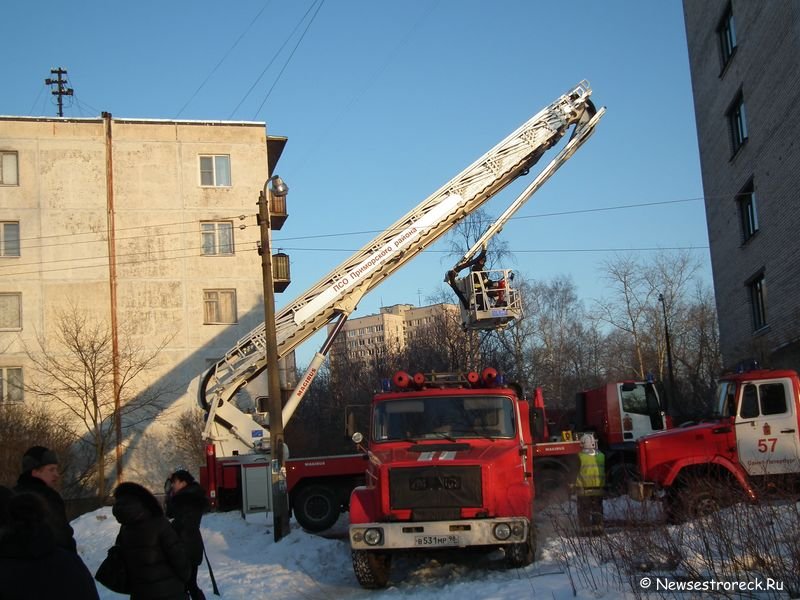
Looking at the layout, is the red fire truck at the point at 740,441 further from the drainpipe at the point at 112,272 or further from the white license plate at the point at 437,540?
the drainpipe at the point at 112,272

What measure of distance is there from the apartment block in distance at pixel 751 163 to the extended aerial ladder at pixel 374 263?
5381 mm

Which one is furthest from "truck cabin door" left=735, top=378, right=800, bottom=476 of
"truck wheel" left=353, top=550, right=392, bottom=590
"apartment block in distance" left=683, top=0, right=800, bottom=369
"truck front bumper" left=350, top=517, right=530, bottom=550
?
"apartment block in distance" left=683, top=0, right=800, bottom=369

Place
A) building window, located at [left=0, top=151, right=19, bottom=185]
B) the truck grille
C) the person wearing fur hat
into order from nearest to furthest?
the person wearing fur hat → the truck grille → building window, located at [left=0, top=151, right=19, bottom=185]

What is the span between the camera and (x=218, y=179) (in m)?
36.2

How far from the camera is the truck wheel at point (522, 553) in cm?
1004

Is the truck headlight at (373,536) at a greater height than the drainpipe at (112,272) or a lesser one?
lesser

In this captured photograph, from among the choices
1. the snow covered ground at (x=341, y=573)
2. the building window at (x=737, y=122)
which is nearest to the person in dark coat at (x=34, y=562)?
the snow covered ground at (x=341, y=573)

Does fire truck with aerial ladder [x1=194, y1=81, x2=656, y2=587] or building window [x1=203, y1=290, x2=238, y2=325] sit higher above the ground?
building window [x1=203, y1=290, x2=238, y2=325]

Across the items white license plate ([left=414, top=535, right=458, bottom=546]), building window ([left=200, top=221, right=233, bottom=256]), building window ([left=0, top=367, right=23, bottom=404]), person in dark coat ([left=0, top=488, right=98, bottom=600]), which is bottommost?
white license plate ([left=414, top=535, right=458, bottom=546])

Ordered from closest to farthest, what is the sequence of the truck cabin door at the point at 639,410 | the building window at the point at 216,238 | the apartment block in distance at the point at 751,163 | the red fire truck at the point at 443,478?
the red fire truck at the point at 443,478 < the truck cabin door at the point at 639,410 < the apartment block in distance at the point at 751,163 < the building window at the point at 216,238

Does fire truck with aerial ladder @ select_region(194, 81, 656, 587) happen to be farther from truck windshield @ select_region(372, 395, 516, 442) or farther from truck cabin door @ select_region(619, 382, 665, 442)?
truck cabin door @ select_region(619, 382, 665, 442)

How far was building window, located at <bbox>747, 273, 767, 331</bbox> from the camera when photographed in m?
25.9

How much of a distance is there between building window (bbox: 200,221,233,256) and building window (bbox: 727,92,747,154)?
1994cm

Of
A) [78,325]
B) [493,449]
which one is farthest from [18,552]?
[78,325]
